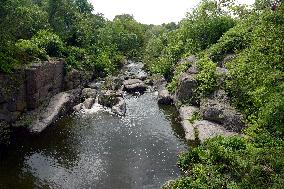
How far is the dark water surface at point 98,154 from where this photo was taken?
93.9ft

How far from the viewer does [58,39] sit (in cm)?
5034

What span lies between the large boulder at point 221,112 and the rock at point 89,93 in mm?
15979

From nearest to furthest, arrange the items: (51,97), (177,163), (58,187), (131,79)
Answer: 1. (58,187)
2. (177,163)
3. (51,97)
4. (131,79)

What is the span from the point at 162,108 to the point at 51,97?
14.4 metres

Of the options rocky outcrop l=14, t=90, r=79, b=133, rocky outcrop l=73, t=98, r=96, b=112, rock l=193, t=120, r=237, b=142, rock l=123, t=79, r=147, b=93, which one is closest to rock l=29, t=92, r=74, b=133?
rocky outcrop l=14, t=90, r=79, b=133

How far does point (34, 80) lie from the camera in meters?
40.7

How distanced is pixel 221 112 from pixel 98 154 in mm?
13703

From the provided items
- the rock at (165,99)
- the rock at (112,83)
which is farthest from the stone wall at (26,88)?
the rock at (165,99)

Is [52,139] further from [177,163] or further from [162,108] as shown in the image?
[162,108]

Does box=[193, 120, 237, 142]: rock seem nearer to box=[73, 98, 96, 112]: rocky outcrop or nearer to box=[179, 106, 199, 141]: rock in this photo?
box=[179, 106, 199, 141]: rock

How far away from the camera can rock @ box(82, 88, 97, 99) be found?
4931 cm

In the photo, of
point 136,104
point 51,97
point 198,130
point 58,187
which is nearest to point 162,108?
point 136,104

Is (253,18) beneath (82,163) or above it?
above

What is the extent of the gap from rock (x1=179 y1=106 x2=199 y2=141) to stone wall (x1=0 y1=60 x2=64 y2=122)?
1677 centimetres
